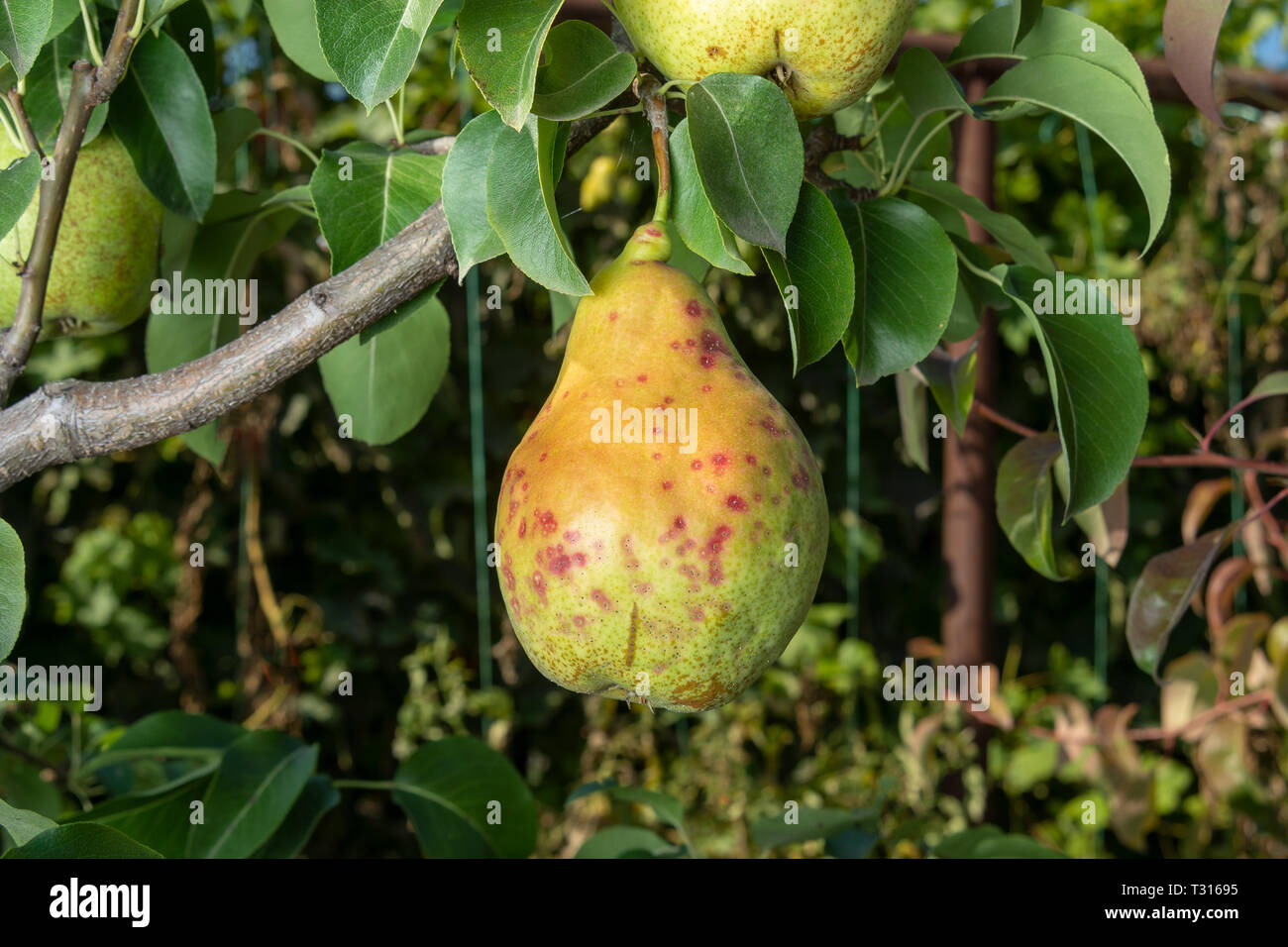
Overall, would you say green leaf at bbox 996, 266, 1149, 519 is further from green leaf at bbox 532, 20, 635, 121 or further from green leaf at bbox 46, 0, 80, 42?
green leaf at bbox 46, 0, 80, 42

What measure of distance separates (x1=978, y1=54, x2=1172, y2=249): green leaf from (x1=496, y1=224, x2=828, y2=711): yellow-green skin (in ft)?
0.74

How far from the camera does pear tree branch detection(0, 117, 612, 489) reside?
0.51 m

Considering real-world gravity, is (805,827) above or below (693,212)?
below

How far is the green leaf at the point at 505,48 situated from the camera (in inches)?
17.1

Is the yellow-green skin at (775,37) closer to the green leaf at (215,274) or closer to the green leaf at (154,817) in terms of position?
the green leaf at (215,274)

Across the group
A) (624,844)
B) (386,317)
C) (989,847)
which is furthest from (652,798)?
(386,317)

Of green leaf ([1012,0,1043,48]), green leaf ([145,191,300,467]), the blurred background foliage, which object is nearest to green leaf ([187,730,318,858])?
green leaf ([145,191,300,467])

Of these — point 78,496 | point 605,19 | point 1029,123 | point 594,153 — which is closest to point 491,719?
point 78,496

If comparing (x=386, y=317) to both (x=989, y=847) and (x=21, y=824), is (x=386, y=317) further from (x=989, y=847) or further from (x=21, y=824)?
(x=989, y=847)

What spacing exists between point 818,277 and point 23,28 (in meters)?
0.38

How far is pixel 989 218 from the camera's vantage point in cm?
69

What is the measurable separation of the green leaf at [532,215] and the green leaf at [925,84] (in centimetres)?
23
